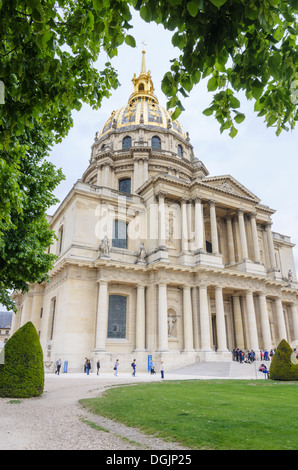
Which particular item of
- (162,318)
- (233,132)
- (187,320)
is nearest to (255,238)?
(187,320)

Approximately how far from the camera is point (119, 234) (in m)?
33.8

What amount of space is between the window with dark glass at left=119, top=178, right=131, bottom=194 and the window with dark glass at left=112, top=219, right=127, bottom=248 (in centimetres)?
1338

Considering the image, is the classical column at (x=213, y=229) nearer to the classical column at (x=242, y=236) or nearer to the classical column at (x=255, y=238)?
the classical column at (x=242, y=236)

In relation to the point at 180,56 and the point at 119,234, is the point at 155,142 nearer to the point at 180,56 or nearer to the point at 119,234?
the point at 119,234

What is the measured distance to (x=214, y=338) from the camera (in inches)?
1394

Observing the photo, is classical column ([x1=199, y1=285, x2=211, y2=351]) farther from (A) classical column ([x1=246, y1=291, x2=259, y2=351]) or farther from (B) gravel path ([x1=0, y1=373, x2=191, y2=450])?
(B) gravel path ([x1=0, y1=373, x2=191, y2=450])

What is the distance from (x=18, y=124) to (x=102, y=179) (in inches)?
1595

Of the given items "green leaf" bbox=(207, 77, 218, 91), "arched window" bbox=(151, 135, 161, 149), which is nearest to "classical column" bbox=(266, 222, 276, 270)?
"arched window" bbox=(151, 135, 161, 149)

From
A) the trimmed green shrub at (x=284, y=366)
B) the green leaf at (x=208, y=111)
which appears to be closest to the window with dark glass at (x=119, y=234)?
the trimmed green shrub at (x=284, y=366)

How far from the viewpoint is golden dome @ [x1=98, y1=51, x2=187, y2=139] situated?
2028 inches

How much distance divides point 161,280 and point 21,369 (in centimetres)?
1837

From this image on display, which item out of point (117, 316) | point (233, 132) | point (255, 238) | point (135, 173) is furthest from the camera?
point (135, 173)
